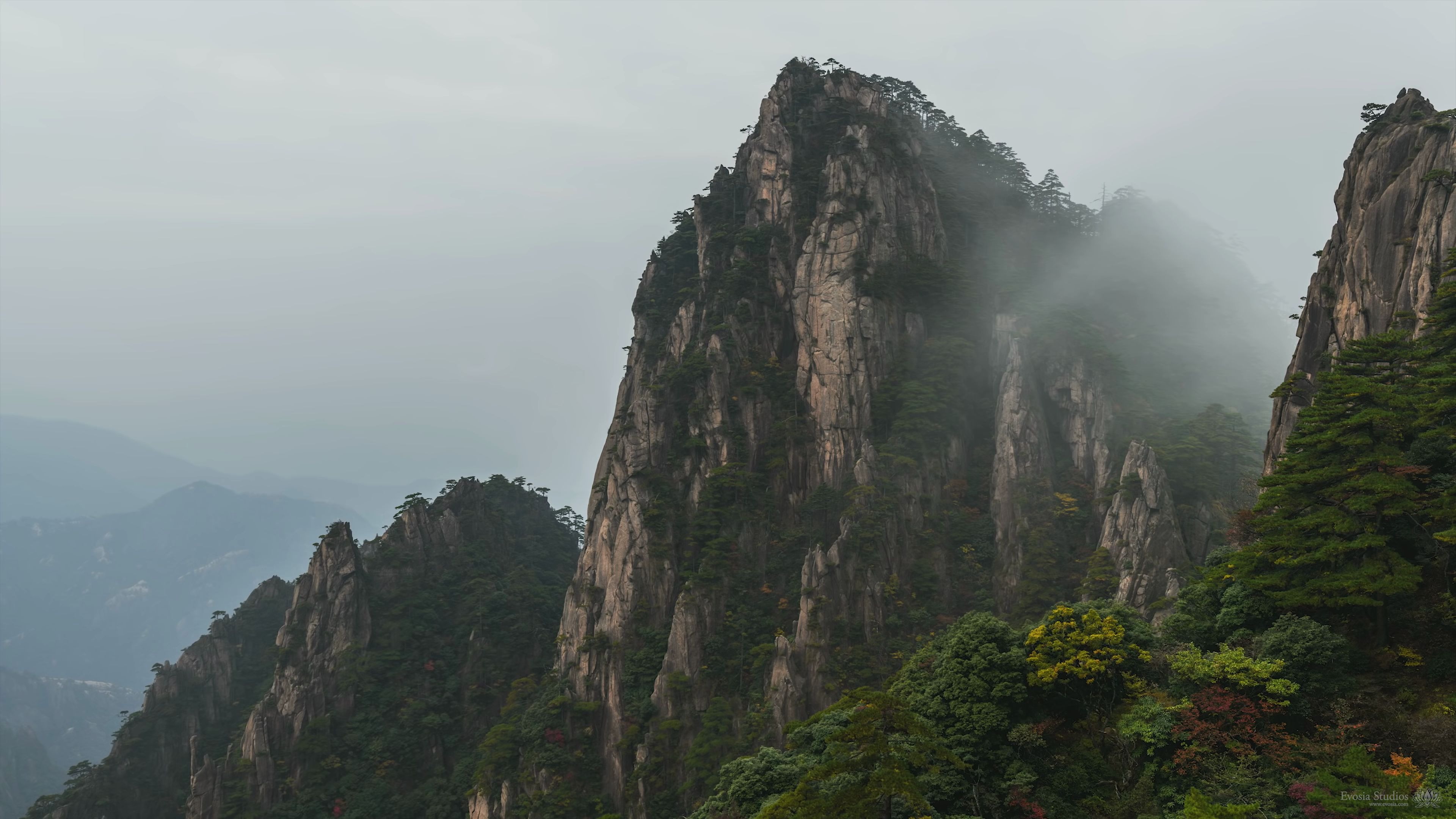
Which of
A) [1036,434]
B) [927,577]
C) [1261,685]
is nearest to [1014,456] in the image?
[1036,434]

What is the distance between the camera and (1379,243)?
3403cm

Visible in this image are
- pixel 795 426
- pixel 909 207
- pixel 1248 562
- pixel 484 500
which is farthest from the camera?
pixel 484 500

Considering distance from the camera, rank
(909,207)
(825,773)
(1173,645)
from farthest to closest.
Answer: (909,207)
(1173,645)
(825,773)

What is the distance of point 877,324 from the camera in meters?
67.1

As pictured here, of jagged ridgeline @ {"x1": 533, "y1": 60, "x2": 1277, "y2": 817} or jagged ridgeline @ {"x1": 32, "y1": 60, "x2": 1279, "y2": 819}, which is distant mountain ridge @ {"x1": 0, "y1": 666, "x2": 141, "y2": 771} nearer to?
jagged ridgeline @ {"x1": 32, "y1": 60, "x2": 1279, "y2": 819}

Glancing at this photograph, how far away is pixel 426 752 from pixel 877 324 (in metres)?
54.9

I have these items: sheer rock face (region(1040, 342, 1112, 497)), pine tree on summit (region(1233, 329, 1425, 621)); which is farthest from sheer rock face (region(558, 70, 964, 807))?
pine tree on summit (region(1233, 329, 1425, 621))

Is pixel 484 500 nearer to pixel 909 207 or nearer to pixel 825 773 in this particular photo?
pixel 909 207

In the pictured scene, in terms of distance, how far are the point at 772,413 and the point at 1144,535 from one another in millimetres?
30781

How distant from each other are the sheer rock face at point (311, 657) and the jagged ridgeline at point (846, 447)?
20.2 metres

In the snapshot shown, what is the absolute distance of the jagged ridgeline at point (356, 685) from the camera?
65438 millimetres

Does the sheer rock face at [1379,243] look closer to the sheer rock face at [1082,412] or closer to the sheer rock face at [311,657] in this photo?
the sheer rock face at [1082,412]

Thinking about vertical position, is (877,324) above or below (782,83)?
below

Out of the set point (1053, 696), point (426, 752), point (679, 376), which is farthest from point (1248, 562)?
point (426, 752)
